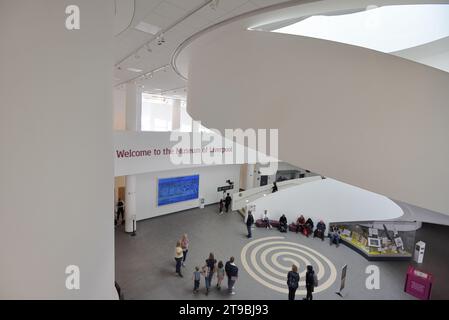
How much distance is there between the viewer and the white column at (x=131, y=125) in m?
10.6

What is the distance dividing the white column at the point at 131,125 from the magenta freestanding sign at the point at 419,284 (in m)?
10.4

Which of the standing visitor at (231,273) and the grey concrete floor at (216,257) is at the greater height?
the standing visitor at (231,273)

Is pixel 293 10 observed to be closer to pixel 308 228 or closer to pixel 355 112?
pixel 355 112

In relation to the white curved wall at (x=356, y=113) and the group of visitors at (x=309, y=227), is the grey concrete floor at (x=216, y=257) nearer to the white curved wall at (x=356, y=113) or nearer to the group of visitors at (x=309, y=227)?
the group of visitors at (x=309, y=227)

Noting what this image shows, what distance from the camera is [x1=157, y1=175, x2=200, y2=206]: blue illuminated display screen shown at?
41.9 ft

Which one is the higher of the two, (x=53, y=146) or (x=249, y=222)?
(x=53, y=146)

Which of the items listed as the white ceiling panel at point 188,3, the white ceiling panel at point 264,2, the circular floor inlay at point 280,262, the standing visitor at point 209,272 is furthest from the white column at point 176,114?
the white ceiling panel at point 264,2

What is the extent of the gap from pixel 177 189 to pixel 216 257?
5419mm

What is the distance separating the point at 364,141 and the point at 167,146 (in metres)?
9.18

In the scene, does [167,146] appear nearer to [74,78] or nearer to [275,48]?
[275,48]

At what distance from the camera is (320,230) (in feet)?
38.0

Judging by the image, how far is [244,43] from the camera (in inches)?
147

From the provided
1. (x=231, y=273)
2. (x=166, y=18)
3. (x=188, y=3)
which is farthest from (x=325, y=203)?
(x=188, y=3)

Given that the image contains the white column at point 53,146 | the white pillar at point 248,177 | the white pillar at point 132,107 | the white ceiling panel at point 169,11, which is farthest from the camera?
the white pillar at point 248,177
